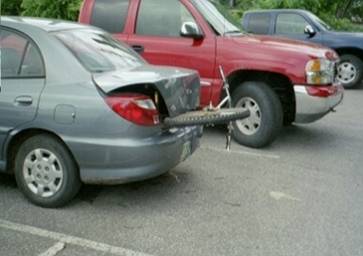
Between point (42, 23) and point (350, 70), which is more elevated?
point (42, 23)

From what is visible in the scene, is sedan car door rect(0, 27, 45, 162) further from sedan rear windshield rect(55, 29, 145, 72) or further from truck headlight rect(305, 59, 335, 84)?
truck headlight rect(305, 59, 335, 84)

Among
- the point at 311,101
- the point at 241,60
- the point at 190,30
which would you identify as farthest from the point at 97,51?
the point at 311,101

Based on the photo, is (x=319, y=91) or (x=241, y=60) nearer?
(x=319, y=91)

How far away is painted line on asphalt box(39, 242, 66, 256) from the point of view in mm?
3432

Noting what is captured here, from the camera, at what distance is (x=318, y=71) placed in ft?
19.2

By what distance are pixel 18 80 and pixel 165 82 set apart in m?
1.26

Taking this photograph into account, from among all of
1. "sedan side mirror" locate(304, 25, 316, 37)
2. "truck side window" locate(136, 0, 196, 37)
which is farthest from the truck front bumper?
"sedan side mirror" locate(304, 25, 316, 37)

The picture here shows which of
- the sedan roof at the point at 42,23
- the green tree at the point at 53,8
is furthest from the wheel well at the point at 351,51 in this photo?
the sedan roof at the point at 42,23

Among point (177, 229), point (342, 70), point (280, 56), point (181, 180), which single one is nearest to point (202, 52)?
point (280, 56)

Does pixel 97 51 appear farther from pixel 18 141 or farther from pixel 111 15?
pixel 111 15

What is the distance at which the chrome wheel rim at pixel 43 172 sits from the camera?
4.05 meters

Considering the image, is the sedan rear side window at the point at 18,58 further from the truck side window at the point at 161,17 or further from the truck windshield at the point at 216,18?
the truck windshield at the point at 216,18

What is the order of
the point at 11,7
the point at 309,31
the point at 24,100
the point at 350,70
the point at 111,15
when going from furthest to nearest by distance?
the point at 11,7
the point at 350,70
the point at 309,31
the point at 111,15
the point at 24,100

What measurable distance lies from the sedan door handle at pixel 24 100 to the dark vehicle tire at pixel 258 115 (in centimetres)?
301
